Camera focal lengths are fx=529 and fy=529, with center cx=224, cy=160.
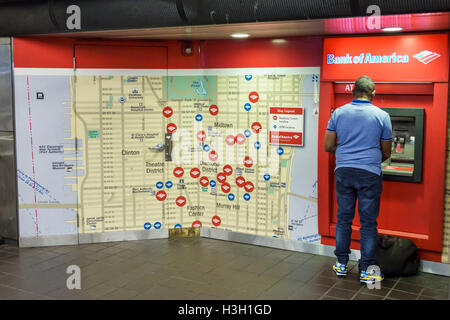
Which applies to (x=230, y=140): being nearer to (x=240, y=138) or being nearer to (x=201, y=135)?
(x=240, y=138)

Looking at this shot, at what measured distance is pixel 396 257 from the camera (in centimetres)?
478

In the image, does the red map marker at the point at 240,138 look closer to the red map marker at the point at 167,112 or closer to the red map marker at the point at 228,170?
the red map marker at the point at 228,170

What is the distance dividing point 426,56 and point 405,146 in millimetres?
849

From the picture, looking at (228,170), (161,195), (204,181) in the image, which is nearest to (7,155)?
(161,195)

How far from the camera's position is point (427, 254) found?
4977 millimetres

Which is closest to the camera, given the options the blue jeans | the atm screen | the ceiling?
the ceiling

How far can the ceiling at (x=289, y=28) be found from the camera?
4137 millimetres

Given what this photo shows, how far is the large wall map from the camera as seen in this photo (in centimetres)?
570

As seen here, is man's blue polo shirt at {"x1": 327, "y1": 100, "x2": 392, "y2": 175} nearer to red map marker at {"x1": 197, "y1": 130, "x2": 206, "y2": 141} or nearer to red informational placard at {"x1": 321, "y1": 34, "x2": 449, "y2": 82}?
red informational placard at {"x1": 321, "y1": 34, "x2": 449, "y2": 82}

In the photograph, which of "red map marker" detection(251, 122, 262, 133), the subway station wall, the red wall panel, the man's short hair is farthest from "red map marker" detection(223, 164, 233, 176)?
the man's short hair

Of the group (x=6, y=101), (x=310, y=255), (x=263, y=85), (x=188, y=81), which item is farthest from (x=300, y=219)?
(x=6, y=101)

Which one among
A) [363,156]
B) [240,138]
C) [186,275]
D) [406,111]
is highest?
[406,111]

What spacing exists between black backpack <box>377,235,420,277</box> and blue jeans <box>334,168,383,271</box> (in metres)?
0.15

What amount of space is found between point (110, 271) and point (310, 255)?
6.73 ft
